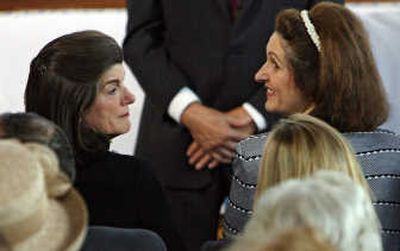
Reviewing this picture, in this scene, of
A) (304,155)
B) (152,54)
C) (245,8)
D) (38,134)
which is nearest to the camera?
(38,134)

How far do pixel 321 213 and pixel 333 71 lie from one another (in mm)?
911

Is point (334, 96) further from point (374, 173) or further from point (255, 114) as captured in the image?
point (255, 114)

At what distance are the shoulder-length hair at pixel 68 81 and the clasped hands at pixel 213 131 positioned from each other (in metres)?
0.69

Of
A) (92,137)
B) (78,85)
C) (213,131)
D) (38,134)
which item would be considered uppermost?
Result: (38,134)

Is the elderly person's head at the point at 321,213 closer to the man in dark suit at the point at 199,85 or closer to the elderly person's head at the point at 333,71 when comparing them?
the elderly person's head at the point at 333,71

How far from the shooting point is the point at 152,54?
263 centimetres

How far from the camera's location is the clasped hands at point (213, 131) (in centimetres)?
258

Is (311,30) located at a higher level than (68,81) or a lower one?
higher

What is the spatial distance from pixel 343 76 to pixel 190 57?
2.31 feet

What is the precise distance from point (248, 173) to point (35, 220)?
0.83 metres

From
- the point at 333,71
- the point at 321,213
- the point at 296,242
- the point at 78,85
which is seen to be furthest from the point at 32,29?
the point at 296,242

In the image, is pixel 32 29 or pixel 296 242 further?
pixel 32 29

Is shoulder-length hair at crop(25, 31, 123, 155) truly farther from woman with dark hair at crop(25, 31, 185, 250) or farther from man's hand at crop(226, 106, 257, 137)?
man's hand at crop(226, 106, 257, 137)

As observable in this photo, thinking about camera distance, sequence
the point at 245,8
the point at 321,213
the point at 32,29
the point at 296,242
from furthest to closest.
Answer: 1. the point at 32,29
2. the point at 245,8
3. the point at 321,213
4. the point at 296,242
